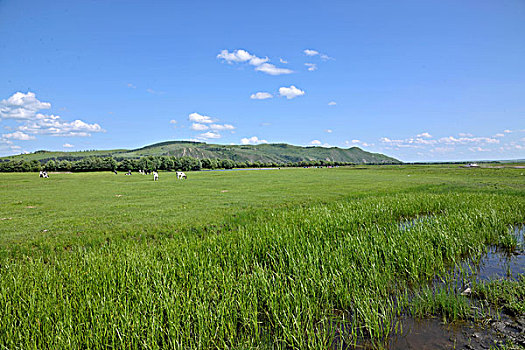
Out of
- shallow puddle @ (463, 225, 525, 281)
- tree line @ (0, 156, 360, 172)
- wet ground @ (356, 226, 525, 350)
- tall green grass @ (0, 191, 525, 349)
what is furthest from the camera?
tree line @ (0, 156, 360, 172)

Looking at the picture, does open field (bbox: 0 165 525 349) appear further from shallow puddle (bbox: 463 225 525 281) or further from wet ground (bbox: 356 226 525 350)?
shallow puddle (bbox: 463 225 525 281)

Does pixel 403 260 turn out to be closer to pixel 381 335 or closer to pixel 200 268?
pixel 381 335

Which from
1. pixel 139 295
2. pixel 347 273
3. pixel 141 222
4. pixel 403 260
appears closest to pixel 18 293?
pixel 139 295

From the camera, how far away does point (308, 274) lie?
5.86 metres

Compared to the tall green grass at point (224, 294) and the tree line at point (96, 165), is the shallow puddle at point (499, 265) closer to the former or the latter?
the tall green grass at point (224, 294)

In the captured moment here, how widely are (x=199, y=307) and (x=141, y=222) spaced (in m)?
10.3

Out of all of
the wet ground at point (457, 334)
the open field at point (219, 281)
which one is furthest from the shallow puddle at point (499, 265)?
the wet ground at point (457, 334)

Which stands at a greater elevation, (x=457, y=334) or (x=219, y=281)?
(x=219, y=281)

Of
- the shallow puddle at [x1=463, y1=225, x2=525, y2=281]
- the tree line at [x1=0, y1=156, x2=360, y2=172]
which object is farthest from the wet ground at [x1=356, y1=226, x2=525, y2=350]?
the tree line at [x1=0, y1=156, x2=360, y2=172]

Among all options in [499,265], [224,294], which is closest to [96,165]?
[224,294]

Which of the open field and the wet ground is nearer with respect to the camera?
the open field

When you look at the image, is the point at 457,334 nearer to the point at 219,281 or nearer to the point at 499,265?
the point at 499,265

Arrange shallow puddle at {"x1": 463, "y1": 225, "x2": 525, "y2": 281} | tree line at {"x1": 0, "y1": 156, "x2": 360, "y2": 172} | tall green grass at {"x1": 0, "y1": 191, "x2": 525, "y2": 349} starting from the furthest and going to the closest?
1. tree line at {"x1": 0, "y1": 156, "x2": 360, "y2": 172}
2. shallow puddle at {"x1": 463, "y1": 225, "x2": 525, "y2": 281}
3. tall green grass at {"x1": 0, "y1": 191, "x2": 525, "y2": 349}

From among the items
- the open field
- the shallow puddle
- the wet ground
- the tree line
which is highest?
the tree line
